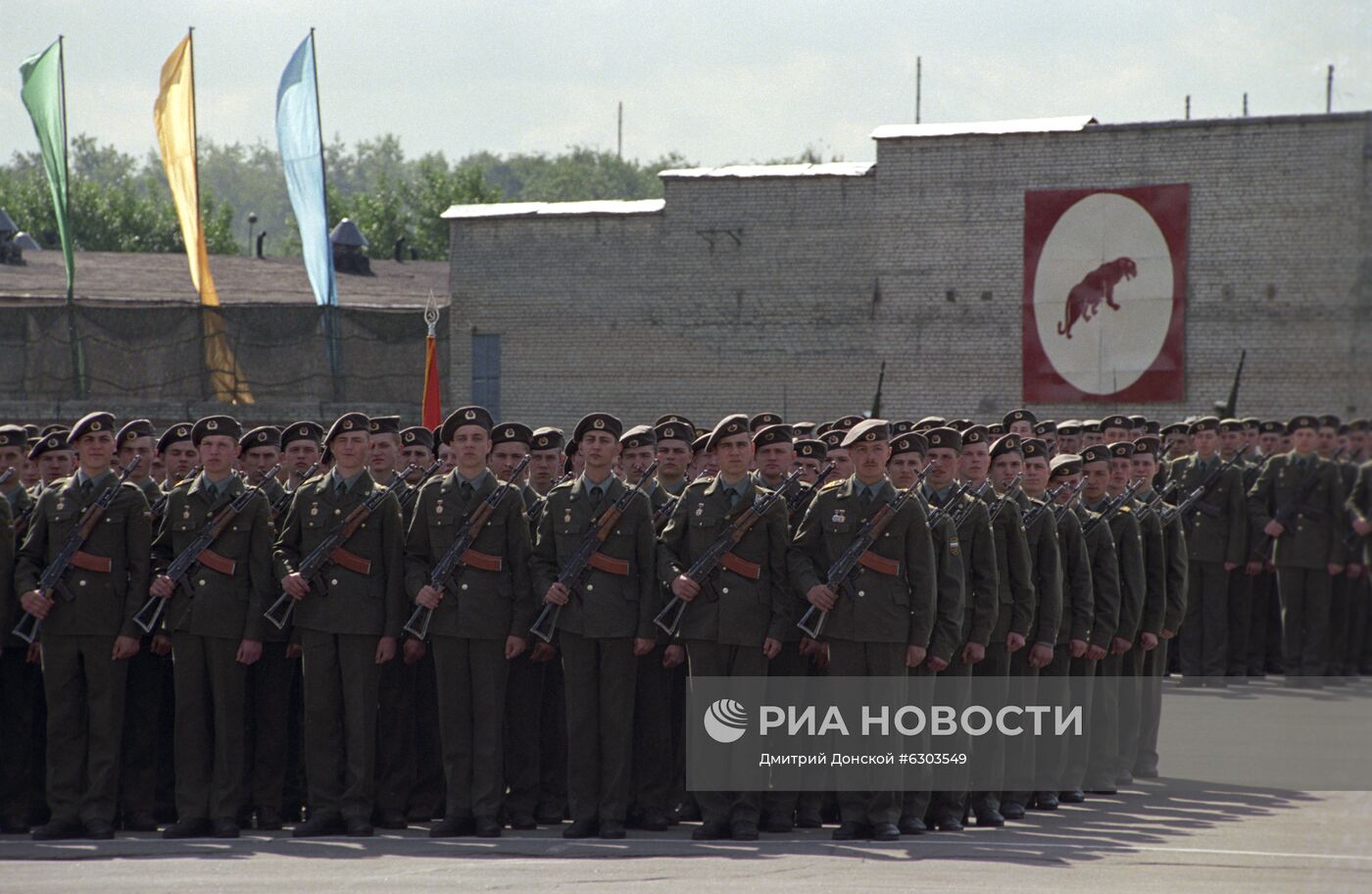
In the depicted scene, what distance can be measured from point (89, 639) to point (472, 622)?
1.73 metres

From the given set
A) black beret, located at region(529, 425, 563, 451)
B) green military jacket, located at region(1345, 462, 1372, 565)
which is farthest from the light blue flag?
green military jacket, located at region(1345, 462, 1372, 565)

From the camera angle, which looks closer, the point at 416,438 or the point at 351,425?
the point at 351,425

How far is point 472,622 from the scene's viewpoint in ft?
27.0

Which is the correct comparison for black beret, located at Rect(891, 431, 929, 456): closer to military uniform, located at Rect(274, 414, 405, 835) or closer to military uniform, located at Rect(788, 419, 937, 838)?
military uniform, located at Rect(788, 419, 937, 838)

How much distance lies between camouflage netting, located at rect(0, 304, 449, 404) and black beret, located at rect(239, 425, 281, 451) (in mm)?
17210

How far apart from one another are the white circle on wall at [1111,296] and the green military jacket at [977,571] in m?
16.7

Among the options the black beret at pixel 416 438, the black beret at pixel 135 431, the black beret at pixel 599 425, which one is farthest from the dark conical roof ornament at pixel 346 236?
the black beret at pixel 599 425

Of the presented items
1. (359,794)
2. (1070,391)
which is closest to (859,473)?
(359,794)

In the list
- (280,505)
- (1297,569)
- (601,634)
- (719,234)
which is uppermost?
(719,234)

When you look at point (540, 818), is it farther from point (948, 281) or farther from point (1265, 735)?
point (948, 281)

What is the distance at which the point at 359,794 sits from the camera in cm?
815

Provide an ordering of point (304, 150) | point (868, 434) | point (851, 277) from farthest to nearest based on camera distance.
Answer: point (304, 150), point (851, 277), point (868, 434)

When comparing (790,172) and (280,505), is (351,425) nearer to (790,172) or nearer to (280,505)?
(280,505)

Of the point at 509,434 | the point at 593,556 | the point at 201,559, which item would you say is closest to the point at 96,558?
the point at 201,559
